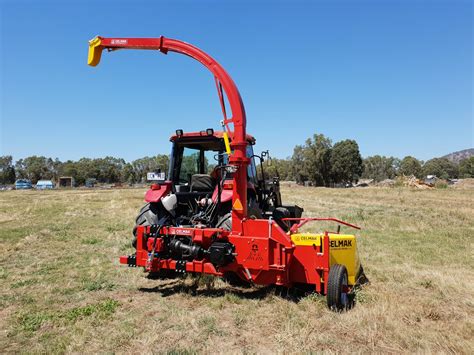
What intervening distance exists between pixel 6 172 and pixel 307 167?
8176 cm

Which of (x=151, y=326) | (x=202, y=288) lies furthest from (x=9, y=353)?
(x=202, y=288)

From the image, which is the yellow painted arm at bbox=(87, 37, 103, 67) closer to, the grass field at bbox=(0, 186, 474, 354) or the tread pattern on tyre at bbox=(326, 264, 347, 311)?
the grass field at bbox=(0, 186, 474, 354)

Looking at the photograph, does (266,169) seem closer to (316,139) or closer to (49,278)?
(49,278)

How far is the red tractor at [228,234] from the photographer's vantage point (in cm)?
501

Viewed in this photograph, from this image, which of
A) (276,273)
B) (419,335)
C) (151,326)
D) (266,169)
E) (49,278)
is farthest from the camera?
(266,169)

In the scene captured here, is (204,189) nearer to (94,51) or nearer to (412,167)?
(94,51)

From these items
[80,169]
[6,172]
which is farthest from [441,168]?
[6,172]

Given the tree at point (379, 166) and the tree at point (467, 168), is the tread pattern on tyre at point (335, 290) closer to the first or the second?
the tree at point (467, 168)

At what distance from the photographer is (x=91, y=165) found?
364 ft

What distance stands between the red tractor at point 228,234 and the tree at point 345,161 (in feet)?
231

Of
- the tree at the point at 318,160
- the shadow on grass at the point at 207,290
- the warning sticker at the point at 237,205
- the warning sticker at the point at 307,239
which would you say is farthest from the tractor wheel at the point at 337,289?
the tree at the point at 318,160

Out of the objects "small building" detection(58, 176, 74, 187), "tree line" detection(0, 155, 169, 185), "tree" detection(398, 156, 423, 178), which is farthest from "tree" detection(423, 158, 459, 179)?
"small building" detection(58, 176, 74, 187)

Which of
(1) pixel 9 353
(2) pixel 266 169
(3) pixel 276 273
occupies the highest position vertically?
(2) pixel 266 169

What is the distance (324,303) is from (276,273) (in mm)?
712
